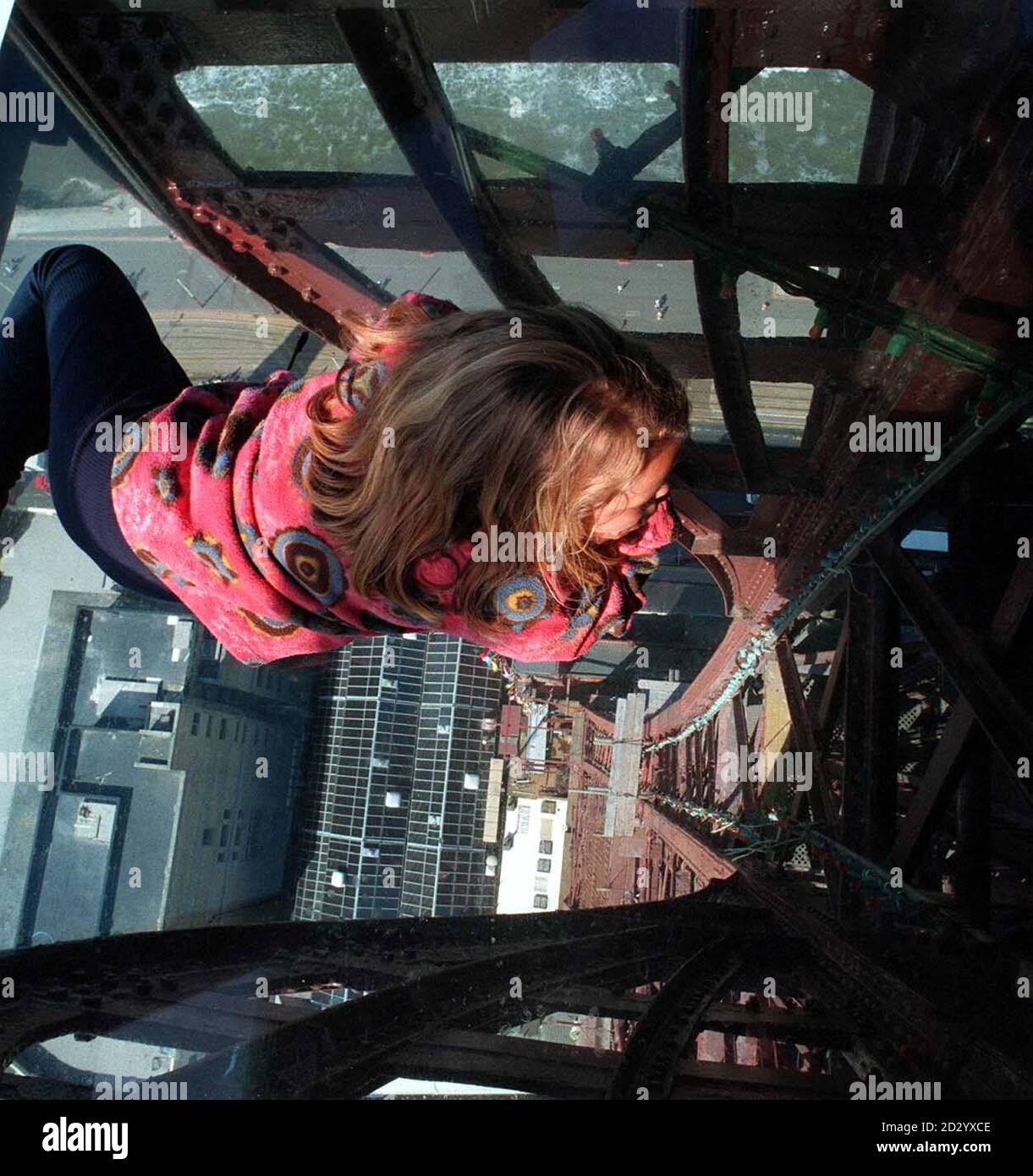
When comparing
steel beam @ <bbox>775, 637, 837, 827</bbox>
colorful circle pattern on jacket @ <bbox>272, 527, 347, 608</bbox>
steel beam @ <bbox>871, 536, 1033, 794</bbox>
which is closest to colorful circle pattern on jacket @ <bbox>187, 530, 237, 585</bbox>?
colorful circle pattern on jacket @ <bbox>272, 527, 347, 608</bbox>

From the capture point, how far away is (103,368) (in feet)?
6.63

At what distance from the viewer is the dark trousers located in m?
2.01

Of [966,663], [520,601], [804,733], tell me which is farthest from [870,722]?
[520,601]

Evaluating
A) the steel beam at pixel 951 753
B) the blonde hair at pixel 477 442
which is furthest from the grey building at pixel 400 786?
the blonde hair at pixel 477 442

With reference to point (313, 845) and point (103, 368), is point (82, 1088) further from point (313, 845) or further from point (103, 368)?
point (313, 845)

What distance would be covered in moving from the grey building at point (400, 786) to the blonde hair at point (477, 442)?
284 inches

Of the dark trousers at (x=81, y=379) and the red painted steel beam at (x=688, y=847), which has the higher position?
the dark trousers at (x=81, y=379)

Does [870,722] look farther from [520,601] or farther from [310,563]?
[310,563]

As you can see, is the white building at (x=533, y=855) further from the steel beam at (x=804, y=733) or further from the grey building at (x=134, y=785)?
the steel beam at (x=804, y=733)

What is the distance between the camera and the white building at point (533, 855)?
7.73 metres

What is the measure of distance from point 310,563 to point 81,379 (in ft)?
2.99
